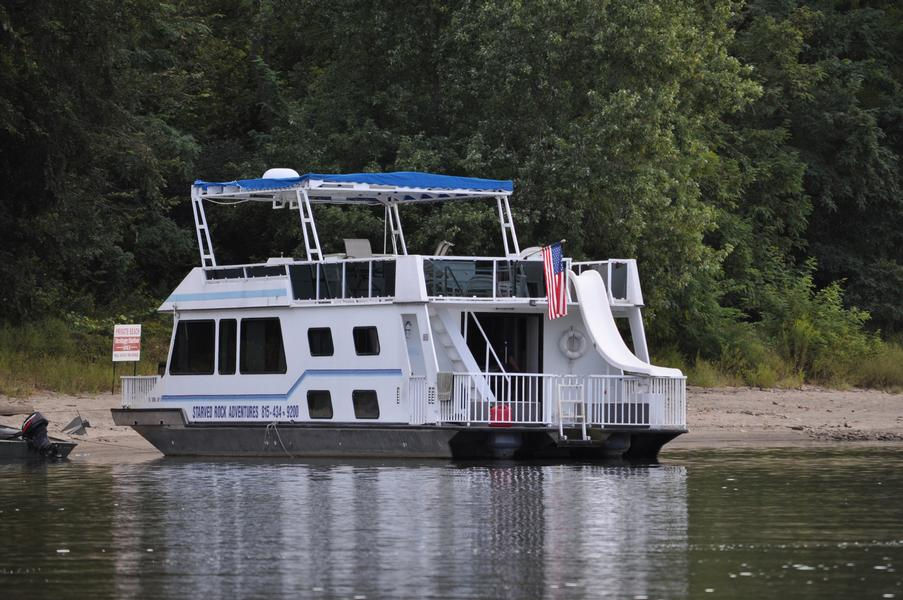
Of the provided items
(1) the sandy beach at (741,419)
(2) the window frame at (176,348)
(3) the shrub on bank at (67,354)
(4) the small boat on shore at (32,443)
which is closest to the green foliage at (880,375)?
(1) the sandy beach at (741,419)

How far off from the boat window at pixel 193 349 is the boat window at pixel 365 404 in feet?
9.86

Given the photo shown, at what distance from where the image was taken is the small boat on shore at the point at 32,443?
28.7 meters

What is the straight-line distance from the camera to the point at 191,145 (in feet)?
145

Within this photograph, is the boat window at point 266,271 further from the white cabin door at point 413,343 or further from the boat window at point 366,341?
the white cabin door at point 413,343

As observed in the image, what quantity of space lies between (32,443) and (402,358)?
6.16 m

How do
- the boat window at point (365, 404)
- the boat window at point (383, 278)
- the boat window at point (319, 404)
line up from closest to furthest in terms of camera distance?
the boat window at point (383, 278), the boat window at point (365, 404), the boat window at point (319, 404)

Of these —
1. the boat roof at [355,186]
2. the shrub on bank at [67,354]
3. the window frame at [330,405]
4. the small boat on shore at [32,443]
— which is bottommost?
the small boat on shore at [32,443]

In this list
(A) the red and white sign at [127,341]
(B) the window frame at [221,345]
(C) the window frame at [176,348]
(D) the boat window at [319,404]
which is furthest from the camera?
(A) the red and white sign at [127,341]

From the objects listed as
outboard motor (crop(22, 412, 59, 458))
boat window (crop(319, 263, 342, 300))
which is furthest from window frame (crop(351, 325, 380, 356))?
outboard motor (crop(22, 412, 59, 458))

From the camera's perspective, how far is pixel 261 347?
1173 inches

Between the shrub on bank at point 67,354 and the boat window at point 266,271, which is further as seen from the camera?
the shrub on bank at point 67,354

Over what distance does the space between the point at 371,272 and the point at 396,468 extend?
3.37 metres

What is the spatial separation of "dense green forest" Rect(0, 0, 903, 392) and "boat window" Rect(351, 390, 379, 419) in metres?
9.85

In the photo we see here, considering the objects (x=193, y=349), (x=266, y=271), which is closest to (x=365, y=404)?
(x=266, y=271)
